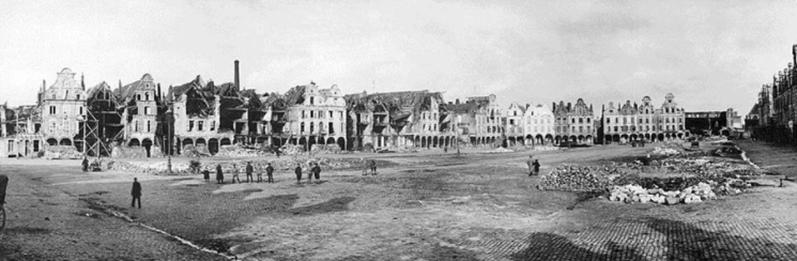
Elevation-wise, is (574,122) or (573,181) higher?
(574,122)

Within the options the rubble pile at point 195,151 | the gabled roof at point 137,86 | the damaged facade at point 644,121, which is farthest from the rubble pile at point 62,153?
the damaged facade at point 644,121

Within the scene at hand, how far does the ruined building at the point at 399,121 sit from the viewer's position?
3497 inches

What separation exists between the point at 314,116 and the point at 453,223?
66.0m

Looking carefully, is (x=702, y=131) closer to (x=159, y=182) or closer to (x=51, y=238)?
(x=159, y=182)

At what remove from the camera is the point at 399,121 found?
97.3 m

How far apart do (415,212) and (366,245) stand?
563cm

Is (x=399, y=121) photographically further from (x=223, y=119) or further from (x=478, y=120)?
(x=223, y=119)

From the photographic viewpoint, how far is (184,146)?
70.1 metres

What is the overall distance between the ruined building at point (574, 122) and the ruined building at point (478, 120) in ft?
42.5

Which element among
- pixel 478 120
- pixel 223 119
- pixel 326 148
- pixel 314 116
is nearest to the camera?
pixel 223 119

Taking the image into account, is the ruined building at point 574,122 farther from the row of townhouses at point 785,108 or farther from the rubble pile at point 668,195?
the rubble pile at point 668,195

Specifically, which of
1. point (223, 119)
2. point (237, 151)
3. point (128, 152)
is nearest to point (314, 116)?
point (223, 119)

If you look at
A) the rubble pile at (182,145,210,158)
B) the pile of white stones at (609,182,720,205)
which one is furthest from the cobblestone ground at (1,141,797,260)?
the rubble pile at (182,145,210,158)

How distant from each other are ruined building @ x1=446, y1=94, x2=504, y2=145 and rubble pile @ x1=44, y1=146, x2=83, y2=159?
61.4 metres
